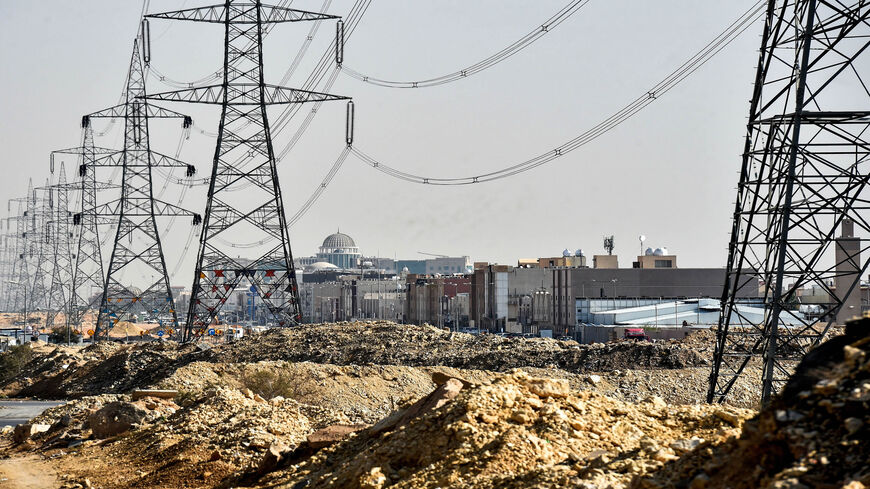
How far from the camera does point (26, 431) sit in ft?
90.3

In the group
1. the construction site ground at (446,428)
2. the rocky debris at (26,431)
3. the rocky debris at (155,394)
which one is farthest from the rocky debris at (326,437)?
the rocky debris at (155,394)

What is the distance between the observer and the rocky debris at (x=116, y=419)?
24734mm

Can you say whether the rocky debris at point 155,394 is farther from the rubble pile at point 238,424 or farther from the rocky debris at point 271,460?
the rocky debris at point 271,460

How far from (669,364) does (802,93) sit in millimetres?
20540

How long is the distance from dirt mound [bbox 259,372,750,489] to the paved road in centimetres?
2393

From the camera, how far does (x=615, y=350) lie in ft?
140

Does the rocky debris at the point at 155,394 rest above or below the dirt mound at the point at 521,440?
below

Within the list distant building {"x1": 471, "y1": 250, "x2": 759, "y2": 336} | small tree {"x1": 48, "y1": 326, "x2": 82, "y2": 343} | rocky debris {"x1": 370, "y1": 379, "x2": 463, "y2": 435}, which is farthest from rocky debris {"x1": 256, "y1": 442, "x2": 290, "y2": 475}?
small tree {"x1": 48, "y1": 326, "x2": 82, "y2": 343}

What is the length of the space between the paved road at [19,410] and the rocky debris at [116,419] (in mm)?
10065

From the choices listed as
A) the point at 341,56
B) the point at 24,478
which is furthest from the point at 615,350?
the point at 24,478

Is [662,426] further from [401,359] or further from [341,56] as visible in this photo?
[341,56]

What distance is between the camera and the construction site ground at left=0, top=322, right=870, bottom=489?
27.7 ft

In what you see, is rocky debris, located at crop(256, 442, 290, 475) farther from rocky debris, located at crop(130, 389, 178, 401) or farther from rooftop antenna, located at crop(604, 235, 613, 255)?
rooftop antenna, located at crop(604, 235, 613, 255)

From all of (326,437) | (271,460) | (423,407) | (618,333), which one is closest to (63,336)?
(618,333)
